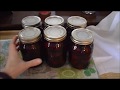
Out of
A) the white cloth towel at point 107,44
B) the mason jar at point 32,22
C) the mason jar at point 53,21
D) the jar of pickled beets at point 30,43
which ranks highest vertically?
the mason jar at point 53,21

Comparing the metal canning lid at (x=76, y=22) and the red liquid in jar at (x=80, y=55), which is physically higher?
the metal canning lid at (x=76, y=22)

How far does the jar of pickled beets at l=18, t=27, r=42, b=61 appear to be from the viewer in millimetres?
452

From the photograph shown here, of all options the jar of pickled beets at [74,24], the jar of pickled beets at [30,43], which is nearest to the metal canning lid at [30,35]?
the jar of pickled beets at [30,43]

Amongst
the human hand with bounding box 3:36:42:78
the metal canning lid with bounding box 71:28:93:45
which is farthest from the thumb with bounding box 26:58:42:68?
the metal canning lid with bounding box 71:28:93:45

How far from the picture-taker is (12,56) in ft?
1.53

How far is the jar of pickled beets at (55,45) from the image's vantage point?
450mm

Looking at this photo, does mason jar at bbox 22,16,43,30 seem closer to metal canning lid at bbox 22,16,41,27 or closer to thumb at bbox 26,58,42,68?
metal canning lid at bbox 22,16,41,27

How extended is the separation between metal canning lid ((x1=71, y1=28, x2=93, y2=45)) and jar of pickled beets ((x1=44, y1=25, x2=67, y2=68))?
0.03 metres

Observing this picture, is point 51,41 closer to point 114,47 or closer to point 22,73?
point 22,73

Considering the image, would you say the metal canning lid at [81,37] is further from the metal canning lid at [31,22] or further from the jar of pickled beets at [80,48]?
the metal canning lid at [31,22]

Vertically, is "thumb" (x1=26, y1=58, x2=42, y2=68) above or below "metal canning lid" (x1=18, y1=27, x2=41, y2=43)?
below
